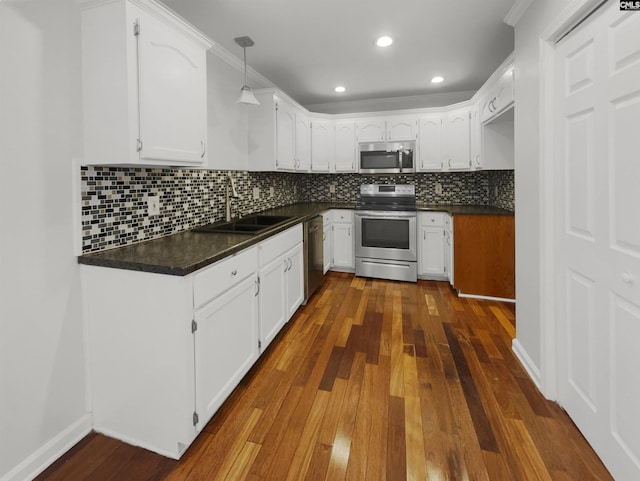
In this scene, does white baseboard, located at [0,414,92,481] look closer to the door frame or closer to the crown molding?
the door frame

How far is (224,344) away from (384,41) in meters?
2.67

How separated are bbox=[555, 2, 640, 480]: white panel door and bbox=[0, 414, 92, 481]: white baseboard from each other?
241cm

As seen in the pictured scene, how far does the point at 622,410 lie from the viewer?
1.33 m

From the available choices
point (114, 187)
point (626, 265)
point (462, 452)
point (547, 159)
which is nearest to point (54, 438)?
point (114, 187)

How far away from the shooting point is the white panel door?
4.14 feet

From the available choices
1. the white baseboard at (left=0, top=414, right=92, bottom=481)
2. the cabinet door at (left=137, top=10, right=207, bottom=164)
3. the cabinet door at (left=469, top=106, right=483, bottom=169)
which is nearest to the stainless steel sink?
the cabinet door at (left=137, top=10, right=207, bottom=164)

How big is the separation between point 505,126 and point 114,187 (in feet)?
11.9

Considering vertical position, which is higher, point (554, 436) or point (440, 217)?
point (440, 217)

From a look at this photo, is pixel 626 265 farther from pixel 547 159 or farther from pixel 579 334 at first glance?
pixel 547 159

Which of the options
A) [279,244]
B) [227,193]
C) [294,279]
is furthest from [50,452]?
[227,193]

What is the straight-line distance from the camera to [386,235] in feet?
13.9

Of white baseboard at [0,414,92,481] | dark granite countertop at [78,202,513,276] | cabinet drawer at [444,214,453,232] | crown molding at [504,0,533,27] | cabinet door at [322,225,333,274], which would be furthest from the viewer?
cabinet door at [322,225,333,274]

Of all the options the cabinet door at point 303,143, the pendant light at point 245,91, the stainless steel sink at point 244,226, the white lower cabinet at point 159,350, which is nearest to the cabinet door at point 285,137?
the cabinet door at point 303,143

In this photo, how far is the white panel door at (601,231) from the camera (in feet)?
4.14
